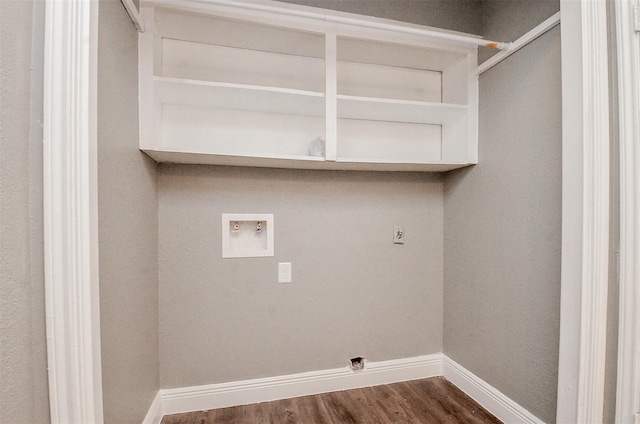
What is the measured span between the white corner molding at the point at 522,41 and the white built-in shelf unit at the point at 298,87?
9cm

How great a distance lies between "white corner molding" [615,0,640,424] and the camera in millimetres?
1008

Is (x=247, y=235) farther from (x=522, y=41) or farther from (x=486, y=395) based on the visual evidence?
(x=522, y=41)

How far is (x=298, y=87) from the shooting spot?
74.1 inches

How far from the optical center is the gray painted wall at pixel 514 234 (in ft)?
4.59

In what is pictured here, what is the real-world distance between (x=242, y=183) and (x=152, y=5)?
978mm

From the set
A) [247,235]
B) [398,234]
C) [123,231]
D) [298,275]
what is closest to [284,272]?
[298,275]

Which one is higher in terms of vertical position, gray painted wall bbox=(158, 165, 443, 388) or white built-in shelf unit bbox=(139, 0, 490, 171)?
white built-in shelf unit bbox=(139, 0, 490, 171)

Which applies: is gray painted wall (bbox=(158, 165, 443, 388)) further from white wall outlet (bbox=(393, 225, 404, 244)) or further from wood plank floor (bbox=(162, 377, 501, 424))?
wood plank floor (bbox=(162, 377, 501, 424))

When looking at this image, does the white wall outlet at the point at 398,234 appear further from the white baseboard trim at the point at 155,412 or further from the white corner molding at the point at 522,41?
the white baseboard trim at the point at 155,412

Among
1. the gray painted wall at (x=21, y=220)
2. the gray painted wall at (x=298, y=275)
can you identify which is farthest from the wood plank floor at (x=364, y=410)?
the gray painted wall at (x=21, y=220)

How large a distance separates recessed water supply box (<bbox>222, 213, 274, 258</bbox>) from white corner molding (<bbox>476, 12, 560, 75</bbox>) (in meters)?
1.59

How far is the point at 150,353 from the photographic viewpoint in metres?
1.57

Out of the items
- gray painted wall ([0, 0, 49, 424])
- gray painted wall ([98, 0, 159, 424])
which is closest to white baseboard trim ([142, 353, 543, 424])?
gray painted wall ([98, 0, 159, 424])

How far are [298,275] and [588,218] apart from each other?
4.79 ft
